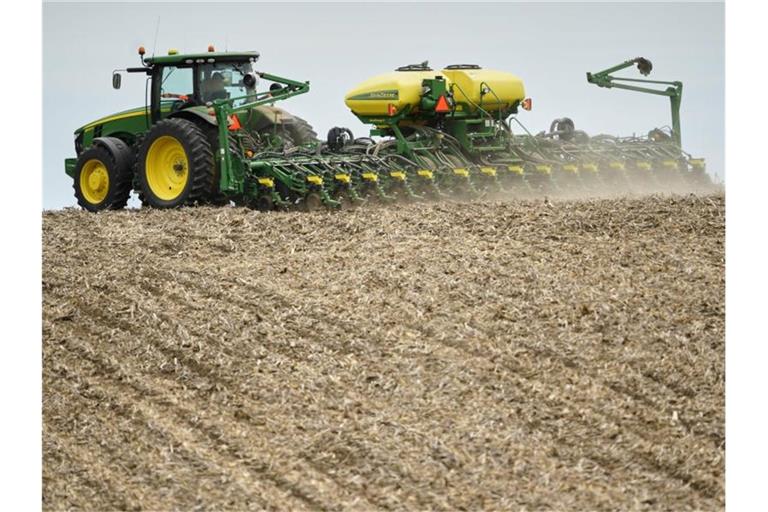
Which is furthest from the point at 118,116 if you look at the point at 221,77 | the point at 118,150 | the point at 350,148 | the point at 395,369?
the point at 395,369

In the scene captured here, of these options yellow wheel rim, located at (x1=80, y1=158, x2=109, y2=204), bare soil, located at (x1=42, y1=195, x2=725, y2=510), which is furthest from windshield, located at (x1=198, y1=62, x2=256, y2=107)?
bare soil, located at (x1=42, y1=195, x2=725, y2=510)

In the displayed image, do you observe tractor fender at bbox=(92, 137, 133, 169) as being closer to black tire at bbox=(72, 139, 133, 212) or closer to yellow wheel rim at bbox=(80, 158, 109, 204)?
black tire at bbox=(72, 139, 133, 212)

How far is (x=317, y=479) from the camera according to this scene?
6.84 metres

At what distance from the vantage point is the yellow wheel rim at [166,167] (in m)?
14.1

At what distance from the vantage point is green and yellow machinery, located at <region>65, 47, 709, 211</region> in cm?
1366

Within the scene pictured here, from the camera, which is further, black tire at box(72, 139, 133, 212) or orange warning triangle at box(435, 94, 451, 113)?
orange warning triangle at box(435, 94, 451, 113)

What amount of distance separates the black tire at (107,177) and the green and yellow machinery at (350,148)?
0.02 meters

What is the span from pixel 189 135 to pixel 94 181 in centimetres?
228

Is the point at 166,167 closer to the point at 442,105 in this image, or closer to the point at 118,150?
the point at 118,150

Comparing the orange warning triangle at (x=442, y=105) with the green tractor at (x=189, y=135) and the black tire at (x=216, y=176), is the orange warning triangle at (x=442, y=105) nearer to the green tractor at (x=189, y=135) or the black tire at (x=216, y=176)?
the green tractor at (x=189, y=135)

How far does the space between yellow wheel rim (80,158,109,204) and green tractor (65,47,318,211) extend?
12mm

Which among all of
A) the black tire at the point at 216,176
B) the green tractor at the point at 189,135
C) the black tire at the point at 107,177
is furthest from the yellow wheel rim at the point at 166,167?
the black tire at the point at 107,177

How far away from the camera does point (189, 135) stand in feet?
45.0

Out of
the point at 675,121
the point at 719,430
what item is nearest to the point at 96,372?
the point at 719,430
